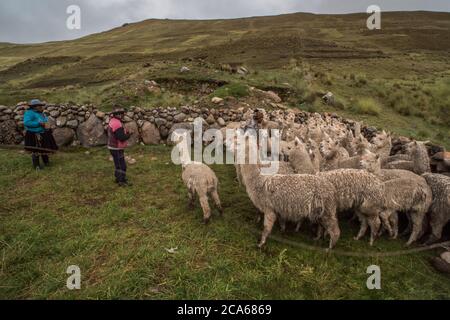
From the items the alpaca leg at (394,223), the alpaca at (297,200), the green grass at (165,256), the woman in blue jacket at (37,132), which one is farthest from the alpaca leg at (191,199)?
the woman in blue jacket at (37,132)

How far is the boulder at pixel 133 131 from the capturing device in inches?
441

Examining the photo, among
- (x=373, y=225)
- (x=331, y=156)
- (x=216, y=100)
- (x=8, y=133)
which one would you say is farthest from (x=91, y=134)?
(x=373, y=225)

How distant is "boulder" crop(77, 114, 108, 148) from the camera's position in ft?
36.2

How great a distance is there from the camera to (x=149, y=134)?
450 inches

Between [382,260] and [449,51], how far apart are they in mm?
47536

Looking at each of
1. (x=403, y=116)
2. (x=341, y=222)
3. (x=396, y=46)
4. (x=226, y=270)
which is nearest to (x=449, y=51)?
(x=396, y=46)

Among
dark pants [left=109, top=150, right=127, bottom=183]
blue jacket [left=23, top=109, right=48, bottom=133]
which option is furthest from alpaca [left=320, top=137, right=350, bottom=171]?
blue jacket [left=23, top=109, right=48, bottom=133]

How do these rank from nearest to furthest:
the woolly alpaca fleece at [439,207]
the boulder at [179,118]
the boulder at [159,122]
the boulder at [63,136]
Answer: the woolly alpaca fleece at [439,207], the boulder at [63,136], the boulder at [159,122], the boulder at [179,118]

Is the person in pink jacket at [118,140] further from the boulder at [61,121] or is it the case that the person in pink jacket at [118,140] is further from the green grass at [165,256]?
the boulder at [61,121]

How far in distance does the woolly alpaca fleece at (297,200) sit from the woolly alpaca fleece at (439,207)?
1833 millimetres

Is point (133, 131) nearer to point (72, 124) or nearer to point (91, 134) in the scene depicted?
point (91, 134)

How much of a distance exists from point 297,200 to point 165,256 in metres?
2.28

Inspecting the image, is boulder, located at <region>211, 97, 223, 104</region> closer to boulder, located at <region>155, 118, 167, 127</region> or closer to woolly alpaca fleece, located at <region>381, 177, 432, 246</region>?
boulder, located at <region>155, 118, 167, 127</region>

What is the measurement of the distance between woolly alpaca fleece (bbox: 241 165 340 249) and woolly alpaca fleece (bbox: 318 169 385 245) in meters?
0.27
